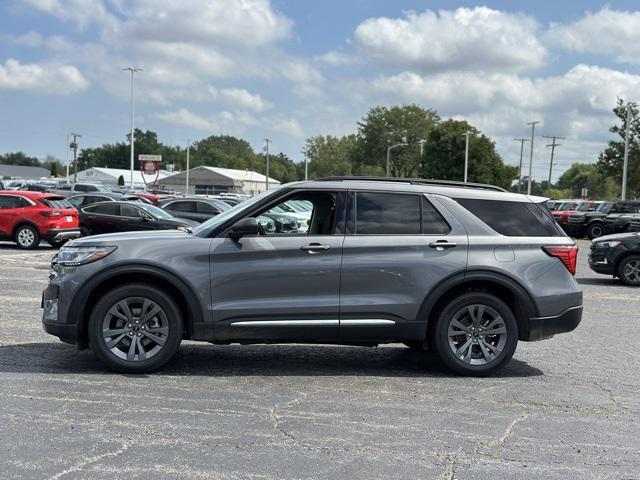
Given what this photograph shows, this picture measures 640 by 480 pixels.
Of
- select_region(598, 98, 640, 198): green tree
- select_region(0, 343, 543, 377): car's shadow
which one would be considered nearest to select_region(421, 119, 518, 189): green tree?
select_region(598, 98, 640, 198): green tree

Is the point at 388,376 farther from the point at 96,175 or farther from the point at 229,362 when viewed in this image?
the point at 96,175

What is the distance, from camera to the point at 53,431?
4941 mm

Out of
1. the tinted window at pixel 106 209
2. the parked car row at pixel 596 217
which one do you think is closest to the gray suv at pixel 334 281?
the tinted window at pixel 106 209

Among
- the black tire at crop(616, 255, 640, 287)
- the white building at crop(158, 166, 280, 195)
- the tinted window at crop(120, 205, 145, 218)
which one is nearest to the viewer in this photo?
the black tire at crop(616, 255, 640, 287)

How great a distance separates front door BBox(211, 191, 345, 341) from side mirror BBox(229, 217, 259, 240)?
0.06 metres

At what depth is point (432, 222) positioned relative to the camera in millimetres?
6723

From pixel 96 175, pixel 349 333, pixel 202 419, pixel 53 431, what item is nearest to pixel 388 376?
pixel 349 333

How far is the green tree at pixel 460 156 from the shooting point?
296ft

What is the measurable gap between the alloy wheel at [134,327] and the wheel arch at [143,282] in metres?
0.19

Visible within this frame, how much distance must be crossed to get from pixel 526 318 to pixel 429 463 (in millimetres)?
2599

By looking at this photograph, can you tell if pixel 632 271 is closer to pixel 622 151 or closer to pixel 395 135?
pixel 622 151

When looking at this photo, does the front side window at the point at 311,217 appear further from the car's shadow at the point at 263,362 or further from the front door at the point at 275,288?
the car's shadow at the point at 263,362

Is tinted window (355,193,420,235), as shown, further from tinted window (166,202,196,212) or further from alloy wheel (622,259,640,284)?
tinted window (166,202,196,212)

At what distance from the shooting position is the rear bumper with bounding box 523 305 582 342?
6.73 metres
